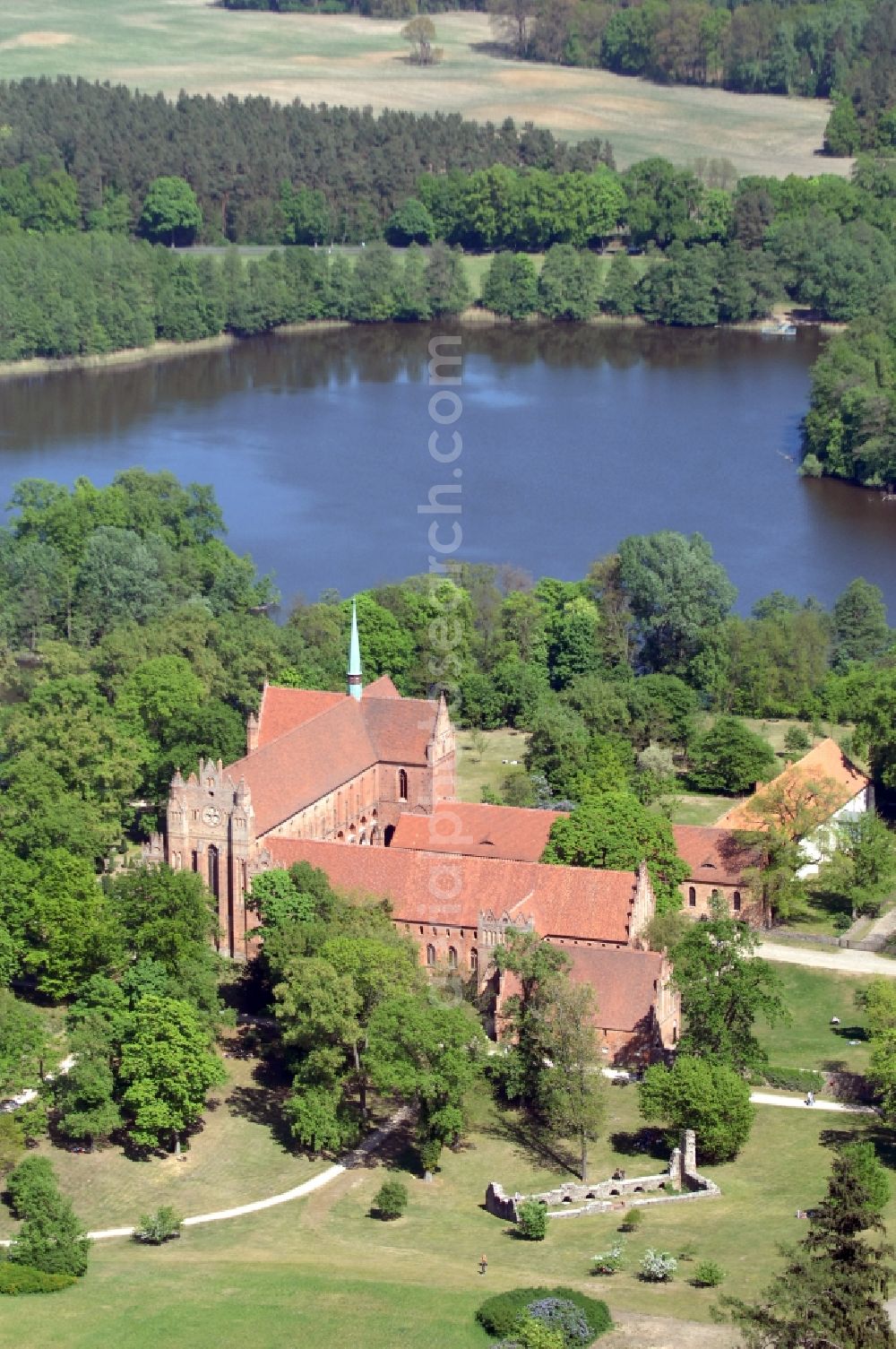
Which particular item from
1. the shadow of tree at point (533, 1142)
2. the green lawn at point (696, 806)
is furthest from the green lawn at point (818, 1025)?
the green lawn at point (696, 806)

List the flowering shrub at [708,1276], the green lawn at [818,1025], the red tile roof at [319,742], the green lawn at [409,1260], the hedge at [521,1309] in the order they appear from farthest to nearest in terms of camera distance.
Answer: the red tile roof at [319,742]
the green lawn at [818,1025]
the flowering shrub at [708,1276]
the green lawn at [409,1260]
the hedge at [521,1309]

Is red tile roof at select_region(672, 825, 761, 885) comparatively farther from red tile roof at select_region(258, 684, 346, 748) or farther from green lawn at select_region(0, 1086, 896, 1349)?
green lawn at select_region(0, 1086, 896, 1349)

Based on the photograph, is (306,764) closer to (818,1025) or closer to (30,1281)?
(818,1025)

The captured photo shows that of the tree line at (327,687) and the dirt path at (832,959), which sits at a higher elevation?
the tree line at (327,687)

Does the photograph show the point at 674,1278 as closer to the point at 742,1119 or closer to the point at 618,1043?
the point at 742,1119

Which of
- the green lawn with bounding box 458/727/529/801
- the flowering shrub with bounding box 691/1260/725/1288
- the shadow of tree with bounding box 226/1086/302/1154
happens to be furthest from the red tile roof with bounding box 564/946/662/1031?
the green lawn with bounding box 458/727/529/801

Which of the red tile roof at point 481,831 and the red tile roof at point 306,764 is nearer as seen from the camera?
the red tile roof at point 306,764

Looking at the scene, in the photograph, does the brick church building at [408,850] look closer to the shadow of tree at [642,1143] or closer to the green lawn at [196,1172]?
the shadow of tree at [642,1143]
